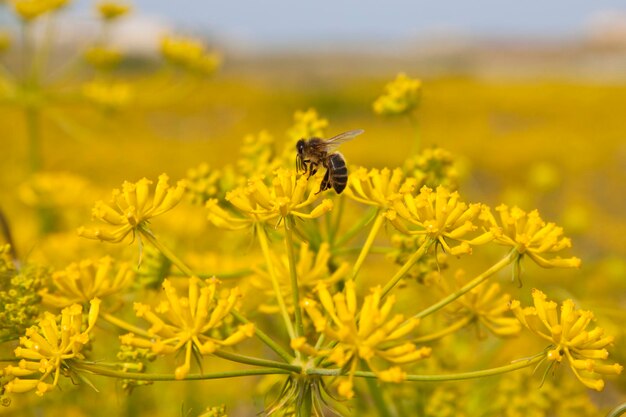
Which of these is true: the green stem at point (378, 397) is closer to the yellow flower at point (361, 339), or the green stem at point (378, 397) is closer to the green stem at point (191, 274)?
the green stem at point (191, 274)

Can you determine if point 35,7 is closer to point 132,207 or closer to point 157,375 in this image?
point 132,207

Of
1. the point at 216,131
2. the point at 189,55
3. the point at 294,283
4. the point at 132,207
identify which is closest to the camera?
the point at 294,283

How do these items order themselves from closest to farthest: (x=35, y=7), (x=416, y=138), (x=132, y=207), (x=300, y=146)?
(x=132, y=207) < (x=300, y=146) < (x=416, y=138) < (x=35, y=7)

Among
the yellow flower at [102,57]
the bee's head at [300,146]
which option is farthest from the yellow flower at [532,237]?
the yellow flower at [102,57]

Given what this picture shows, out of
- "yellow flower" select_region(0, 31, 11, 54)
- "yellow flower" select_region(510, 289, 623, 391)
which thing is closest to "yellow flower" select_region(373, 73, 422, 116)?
"yellow flower" select_region(510, 289, 623, 391)

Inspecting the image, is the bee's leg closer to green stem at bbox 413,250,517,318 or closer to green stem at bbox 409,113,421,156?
green stem at bbox 409,113,421,156

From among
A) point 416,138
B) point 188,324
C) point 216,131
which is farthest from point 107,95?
point 216,131
